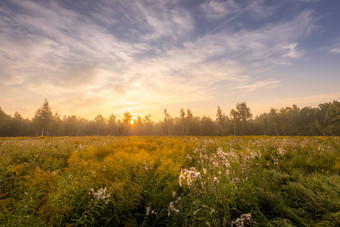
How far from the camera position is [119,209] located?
2057mm

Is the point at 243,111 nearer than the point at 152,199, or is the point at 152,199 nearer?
the point at 152,199

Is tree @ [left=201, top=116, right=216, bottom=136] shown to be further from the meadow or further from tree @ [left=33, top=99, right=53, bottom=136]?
the meadow

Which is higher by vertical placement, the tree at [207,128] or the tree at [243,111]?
the tree at [243,111]

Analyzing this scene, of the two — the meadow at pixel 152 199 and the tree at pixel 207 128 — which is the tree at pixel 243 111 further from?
the meadow at pixel 152 199

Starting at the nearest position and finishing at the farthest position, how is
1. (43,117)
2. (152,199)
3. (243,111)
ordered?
1. (152,199)
2. (43,117)
3. (243,111)

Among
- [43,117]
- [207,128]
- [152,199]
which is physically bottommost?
[152,199]

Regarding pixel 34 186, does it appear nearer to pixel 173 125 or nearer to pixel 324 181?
pixel 324 181

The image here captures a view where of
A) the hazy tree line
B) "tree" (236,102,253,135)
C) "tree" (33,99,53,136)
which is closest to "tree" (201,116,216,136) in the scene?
the hazy tree line

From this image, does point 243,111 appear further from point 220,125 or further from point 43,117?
point 43,117

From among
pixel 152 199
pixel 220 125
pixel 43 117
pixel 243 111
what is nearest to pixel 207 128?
pixel 220 125

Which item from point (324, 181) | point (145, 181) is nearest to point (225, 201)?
point (145, 181)

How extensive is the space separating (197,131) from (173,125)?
1243 cm

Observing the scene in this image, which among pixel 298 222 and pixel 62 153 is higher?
pixel 62 153

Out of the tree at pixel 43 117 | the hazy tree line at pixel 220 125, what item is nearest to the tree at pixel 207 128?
the hazy tree line at pixel 220 125
